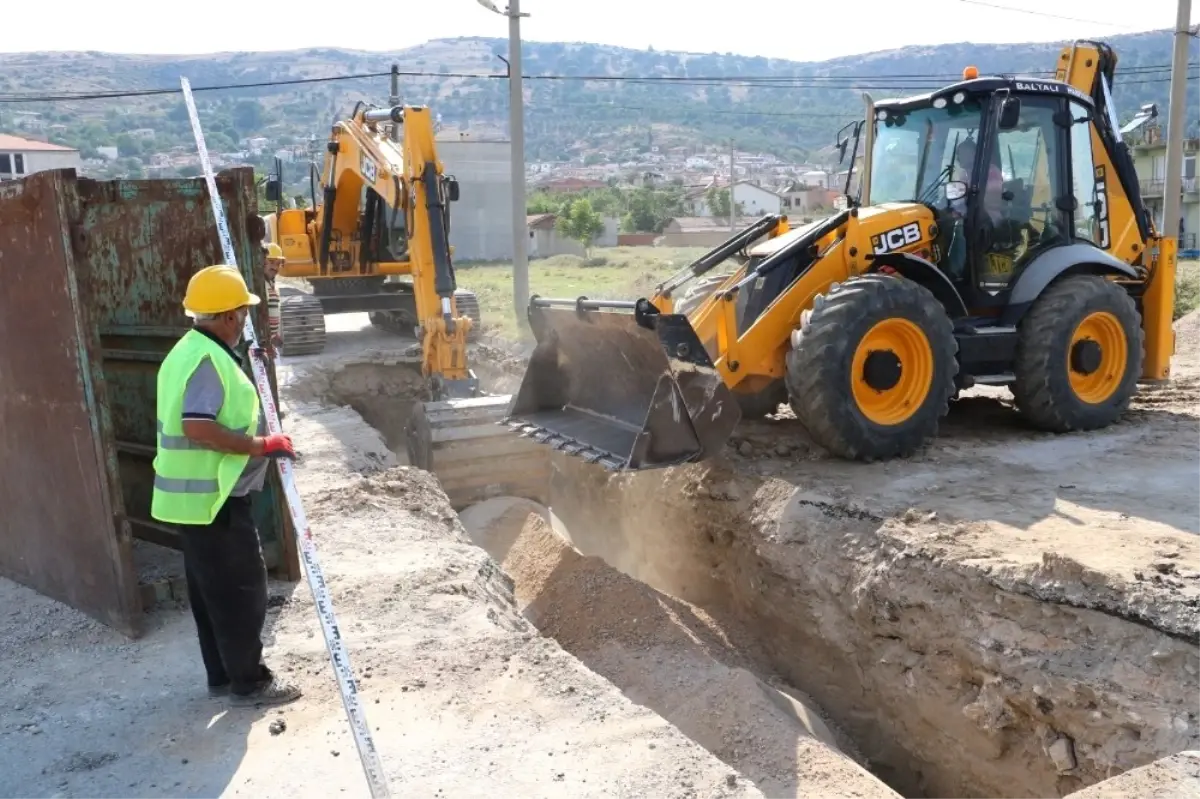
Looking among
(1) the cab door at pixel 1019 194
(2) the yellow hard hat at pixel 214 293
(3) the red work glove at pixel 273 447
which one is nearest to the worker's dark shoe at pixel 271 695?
(3) the red work glove at pixel 273 447

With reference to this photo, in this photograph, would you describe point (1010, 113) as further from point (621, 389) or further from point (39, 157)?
point (39, 157)

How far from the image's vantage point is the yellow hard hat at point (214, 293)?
429 cm

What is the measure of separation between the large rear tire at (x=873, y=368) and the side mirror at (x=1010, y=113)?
139 centimetres

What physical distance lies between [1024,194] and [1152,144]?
148 feet

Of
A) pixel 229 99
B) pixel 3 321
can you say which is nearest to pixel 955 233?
pixel 3 321

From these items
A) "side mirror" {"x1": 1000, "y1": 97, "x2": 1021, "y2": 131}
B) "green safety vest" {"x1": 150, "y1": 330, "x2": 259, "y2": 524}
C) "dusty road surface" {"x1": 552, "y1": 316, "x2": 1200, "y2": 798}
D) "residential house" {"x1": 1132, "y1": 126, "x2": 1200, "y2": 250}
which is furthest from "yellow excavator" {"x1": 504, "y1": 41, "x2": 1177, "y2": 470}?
"residential house" {"x1": 1132, "y1": 126, "x2": 1200, "y2": 250}

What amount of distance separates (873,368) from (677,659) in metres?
2.43

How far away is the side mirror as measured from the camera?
7434 millimetres

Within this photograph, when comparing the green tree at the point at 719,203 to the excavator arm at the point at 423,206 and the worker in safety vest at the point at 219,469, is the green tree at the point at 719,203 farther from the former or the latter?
the worker in safety vest at the point at 219,469

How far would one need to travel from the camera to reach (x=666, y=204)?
89688mm

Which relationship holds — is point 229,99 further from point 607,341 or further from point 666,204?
point 607,341

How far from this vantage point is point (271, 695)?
14.5ft

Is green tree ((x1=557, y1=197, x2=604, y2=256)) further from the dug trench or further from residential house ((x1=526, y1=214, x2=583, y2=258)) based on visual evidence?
the dug trench

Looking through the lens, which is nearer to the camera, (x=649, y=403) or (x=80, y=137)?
(x=649, y=403)
